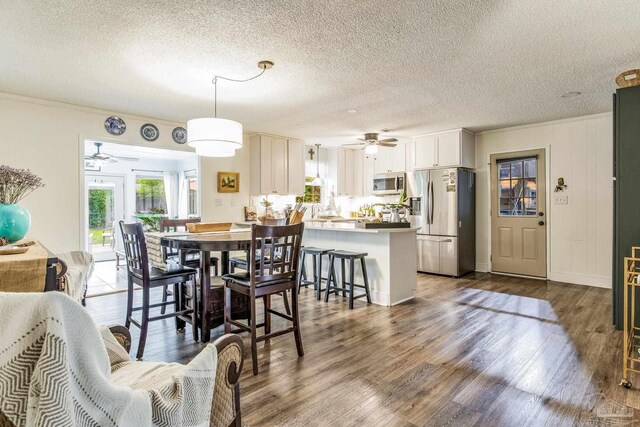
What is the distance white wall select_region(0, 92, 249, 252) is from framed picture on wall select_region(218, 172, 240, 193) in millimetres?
1414

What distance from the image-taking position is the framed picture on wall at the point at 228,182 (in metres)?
5.57

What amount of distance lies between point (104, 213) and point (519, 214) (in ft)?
27.3

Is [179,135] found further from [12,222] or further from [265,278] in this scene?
[12,222]

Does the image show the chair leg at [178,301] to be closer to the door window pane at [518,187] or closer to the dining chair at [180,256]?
the dining chair at [180,256]

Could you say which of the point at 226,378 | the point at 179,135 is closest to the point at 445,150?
the point at 179,135

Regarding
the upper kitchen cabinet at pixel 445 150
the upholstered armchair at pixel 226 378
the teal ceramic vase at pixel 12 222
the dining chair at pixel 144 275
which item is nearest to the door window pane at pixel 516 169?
the upper kitchen cabinet at pixel 445 150

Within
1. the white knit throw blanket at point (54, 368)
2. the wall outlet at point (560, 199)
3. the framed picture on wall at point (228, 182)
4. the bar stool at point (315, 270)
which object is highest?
the framed picture on wall at point (228, 182)

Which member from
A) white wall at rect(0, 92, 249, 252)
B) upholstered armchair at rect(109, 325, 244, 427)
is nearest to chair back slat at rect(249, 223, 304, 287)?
upholstered armchair at rect(109, 325, 244, 427)

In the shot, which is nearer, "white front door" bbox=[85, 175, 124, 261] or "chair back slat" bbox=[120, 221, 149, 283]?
"chair back slat" bbox=[120, 221, 149, 283]

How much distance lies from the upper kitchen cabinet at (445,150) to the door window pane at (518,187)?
54 cm

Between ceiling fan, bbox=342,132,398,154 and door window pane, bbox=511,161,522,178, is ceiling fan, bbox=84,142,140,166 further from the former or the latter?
door window pane, bbox=511,161,522,178

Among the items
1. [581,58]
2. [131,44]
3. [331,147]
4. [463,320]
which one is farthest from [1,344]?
[331,147]

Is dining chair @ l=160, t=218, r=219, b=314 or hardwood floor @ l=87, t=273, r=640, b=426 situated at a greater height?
dining chair @ l=160, t=218, r=219, b=314

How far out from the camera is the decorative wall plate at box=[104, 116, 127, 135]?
14.7 ft
